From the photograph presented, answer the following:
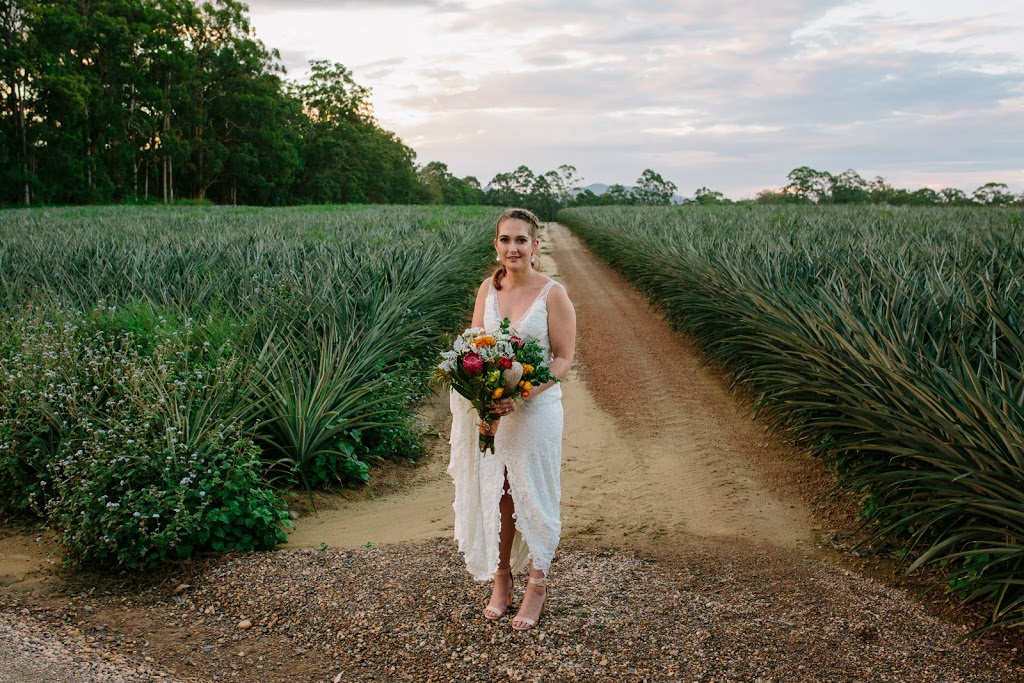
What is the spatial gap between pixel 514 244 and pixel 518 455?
95 centimetres

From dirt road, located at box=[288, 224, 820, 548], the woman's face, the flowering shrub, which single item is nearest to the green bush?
the flowering shrub

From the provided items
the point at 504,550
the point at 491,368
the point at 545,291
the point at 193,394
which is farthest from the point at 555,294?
the point at 193,394

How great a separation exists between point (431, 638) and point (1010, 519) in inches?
106

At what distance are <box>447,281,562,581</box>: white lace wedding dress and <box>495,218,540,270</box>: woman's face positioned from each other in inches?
6.9

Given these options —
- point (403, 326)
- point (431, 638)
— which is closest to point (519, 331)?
point (431, 638)

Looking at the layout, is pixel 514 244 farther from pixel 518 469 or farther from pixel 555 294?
pixel 518 469

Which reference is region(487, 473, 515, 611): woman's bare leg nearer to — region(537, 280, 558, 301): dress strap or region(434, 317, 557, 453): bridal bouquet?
region(434, 317, 557, 453): bridal bouquet

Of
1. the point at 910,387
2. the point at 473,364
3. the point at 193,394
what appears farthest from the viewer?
the point at 193,394

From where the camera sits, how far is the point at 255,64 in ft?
213

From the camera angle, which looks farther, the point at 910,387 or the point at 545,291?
the point at 910,387

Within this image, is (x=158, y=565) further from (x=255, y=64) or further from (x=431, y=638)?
(x=255, y=64)

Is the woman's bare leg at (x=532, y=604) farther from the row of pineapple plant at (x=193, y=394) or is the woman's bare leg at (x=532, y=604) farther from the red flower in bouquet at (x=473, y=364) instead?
the row of pineapple plant at (x=193, y=394)

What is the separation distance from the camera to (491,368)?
128 inches

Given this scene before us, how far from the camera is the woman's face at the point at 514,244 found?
3580 mm
